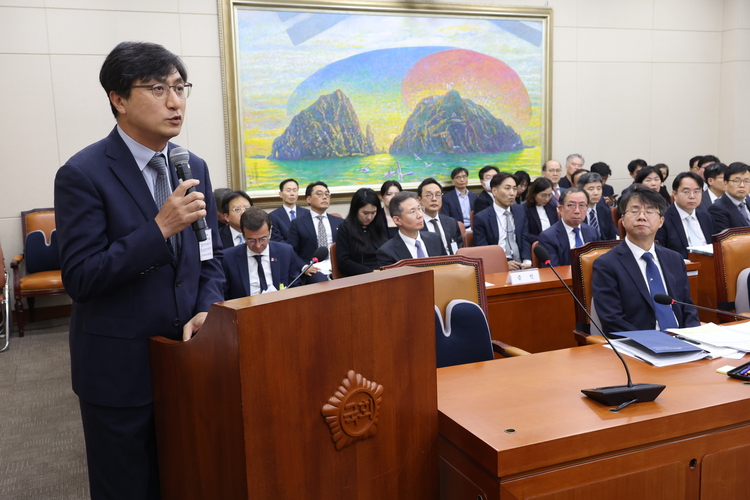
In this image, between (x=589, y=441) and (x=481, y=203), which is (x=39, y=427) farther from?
(x=481, y=203)

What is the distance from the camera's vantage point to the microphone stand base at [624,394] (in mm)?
1586

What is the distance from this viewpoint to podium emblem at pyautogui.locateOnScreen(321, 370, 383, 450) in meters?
1.17

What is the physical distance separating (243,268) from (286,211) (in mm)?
2494

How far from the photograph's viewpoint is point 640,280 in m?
2.76

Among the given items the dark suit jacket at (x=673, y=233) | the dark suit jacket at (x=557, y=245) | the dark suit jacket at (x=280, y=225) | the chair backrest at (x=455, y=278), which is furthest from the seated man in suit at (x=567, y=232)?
the dark suit jacket at (x=280, y=225)

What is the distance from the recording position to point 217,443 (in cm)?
114

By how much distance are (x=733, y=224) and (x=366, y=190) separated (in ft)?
9.70

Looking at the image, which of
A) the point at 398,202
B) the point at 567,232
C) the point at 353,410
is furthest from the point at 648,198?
the point at 353,410

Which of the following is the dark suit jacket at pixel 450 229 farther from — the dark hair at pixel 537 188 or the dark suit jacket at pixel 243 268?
the dark suit jacket at pixel 243 268

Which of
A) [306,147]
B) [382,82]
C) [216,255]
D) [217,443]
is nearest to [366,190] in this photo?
[306,147]

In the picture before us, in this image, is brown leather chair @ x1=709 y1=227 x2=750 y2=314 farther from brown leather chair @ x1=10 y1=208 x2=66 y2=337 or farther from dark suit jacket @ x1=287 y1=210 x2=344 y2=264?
brown leather chair @ x1=10 y1=208 x2=66 y2=337

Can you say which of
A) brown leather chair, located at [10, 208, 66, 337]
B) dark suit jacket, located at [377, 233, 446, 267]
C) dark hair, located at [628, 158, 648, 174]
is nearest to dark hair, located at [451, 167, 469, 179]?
dark hair, located at [628, 158, 648, 174]

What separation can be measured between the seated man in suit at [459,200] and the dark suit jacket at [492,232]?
1.58m

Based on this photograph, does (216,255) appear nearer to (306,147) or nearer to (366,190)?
(366,190)
